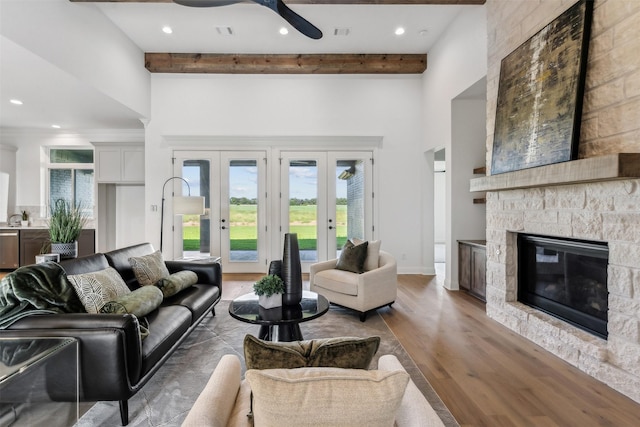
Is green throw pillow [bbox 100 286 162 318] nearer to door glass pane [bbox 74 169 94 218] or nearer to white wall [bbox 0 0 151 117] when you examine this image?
white wall [bbox 0 0 151 117]

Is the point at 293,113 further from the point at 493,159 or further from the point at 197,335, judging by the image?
the point at 197,335

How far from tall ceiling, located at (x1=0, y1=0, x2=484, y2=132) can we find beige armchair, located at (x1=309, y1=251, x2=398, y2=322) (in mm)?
3384

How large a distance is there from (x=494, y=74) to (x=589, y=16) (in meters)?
1.16

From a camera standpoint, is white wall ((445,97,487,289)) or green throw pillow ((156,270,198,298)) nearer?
green throw pillow ((156,270,198,298))

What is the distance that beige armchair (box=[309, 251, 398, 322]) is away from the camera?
11.1 ft

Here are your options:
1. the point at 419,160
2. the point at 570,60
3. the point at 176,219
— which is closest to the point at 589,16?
the point at 570,60

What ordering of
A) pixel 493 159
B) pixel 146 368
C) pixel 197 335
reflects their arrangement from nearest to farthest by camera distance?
pixel 146 368 < pixel 197 335 < pixel 493 159

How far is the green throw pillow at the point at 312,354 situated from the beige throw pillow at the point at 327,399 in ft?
0.66

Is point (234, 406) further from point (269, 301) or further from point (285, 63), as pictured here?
point (285, 63)

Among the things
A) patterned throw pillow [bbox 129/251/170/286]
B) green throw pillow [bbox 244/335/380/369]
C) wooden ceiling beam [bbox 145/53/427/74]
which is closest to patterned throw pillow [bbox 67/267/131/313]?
patterned throw pillow [bbox 129/251/170/286]

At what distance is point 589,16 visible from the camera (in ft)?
7.59

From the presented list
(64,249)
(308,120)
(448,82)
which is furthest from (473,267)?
(64,249)

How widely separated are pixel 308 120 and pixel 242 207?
2030 mm

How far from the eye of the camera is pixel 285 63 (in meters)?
5.54
